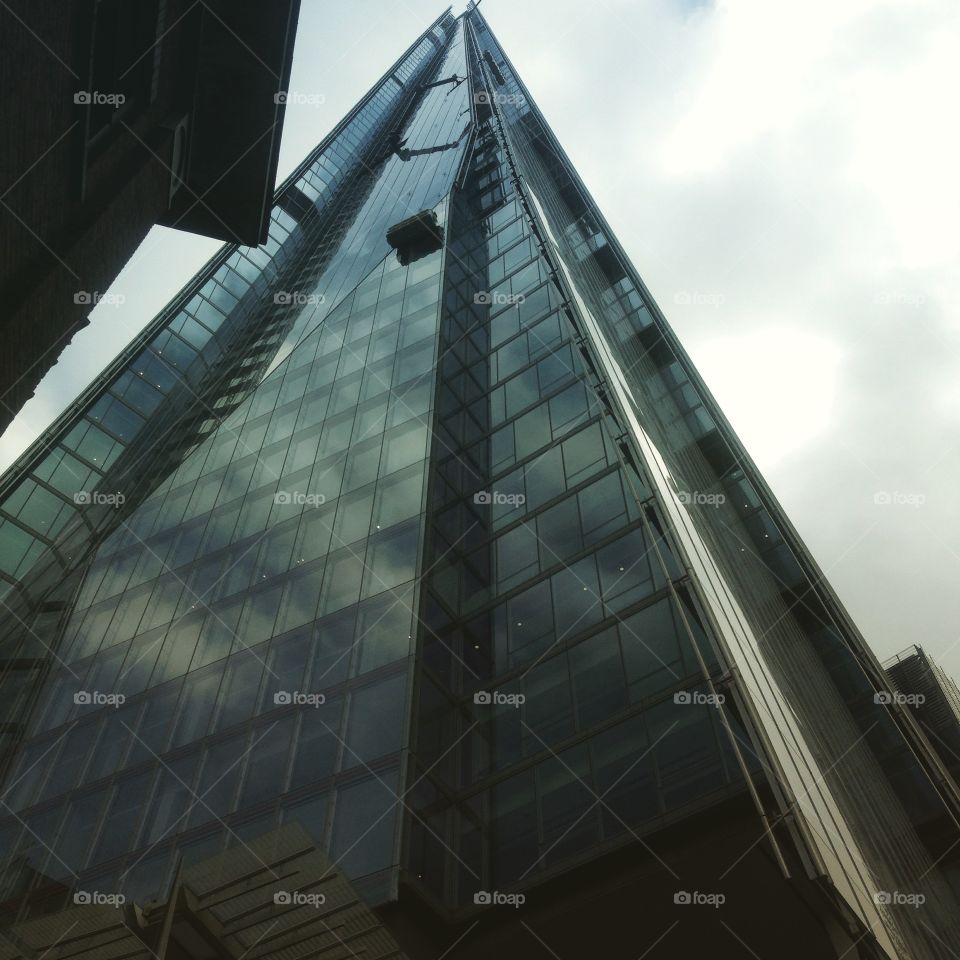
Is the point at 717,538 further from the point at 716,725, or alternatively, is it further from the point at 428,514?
the point at 716,725

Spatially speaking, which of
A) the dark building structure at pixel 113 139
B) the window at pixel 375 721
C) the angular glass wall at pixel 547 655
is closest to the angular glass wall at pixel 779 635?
the angular glass wall at pixel 547 655

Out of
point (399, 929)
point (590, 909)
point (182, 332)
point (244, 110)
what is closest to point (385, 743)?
point (399, 929)

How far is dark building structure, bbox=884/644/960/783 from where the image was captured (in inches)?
1192

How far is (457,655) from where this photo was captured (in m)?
20.3

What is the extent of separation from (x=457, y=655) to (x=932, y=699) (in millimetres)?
22094

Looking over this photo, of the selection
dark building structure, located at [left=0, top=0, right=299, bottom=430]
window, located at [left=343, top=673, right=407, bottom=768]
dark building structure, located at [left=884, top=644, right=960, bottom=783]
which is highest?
dark building structure, located at [left=0, top=0, right=299, bottom=430]

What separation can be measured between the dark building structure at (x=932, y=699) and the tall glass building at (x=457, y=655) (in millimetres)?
4760

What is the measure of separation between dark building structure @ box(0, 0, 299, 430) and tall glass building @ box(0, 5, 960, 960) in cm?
977

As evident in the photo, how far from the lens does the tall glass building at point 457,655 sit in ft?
48.1

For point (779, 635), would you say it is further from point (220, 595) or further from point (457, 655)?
point (220, 595)

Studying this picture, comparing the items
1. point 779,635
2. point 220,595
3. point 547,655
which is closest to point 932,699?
point 779,635

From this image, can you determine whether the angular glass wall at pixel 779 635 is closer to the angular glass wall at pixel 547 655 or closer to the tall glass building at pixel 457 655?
the tall glass building at pixel 457 655

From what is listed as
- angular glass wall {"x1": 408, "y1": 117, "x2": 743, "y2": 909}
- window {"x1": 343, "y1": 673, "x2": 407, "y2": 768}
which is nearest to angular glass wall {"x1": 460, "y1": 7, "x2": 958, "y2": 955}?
angular glass wall {"x1": 408, "y1": 117, "x2": 743, "y2": 909}

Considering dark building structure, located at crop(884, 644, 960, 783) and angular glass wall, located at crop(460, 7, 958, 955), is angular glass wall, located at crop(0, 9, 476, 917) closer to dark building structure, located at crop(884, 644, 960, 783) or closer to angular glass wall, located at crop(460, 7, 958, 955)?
angular glass wall, located at crop(460, 7, 958, 955)
